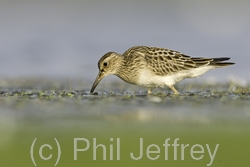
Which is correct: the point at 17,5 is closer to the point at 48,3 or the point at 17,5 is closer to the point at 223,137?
the point at 48,3

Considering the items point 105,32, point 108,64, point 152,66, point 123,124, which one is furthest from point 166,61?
point 105,32

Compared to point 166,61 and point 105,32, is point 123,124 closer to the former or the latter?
point 166,61

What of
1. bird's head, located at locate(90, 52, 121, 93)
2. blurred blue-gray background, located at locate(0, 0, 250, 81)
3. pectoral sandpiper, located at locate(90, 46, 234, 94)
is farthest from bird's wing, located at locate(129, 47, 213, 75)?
blurred blue-gray background, located at locate(0, 0, 250, 81)

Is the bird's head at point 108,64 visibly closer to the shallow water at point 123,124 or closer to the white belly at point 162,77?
the shallow water at point 123,124

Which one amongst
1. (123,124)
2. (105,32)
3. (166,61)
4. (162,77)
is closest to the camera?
(123,124)

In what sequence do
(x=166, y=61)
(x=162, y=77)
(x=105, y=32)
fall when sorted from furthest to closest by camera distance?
(x=105, y=32)
(x=166, y=61)
(x=162, y=77)

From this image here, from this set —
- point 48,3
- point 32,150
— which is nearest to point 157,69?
point 32,150

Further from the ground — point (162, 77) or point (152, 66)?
point (152, 66)

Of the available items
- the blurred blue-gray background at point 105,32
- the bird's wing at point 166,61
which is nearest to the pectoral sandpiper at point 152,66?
the bird's wing at point 166,61
